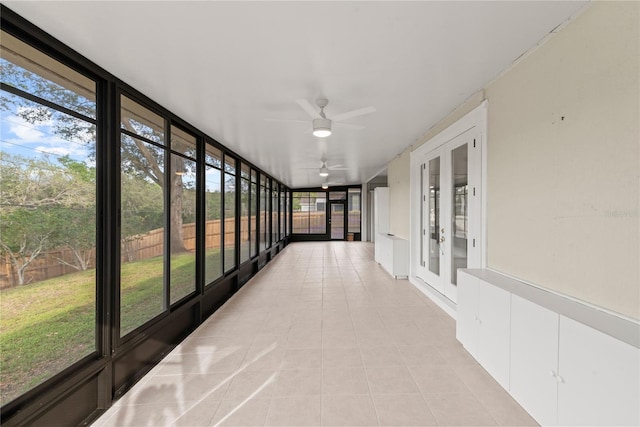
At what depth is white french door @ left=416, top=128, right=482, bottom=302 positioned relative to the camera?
339cm

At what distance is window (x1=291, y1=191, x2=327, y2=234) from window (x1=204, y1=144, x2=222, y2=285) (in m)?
9.47

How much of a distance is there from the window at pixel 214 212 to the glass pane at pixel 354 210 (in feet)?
33.5

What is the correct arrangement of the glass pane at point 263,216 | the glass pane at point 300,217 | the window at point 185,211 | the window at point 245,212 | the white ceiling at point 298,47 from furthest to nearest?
the glass pane at point 300,217 < the glass pane at point 263,216 < the window at point 245,212 < the window at point 185,211 < the white ceiling at point 298,47

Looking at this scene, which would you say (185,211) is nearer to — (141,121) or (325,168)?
(141,121)

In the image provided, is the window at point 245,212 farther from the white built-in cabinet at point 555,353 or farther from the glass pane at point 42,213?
the white built-in cabinet at point 555,353

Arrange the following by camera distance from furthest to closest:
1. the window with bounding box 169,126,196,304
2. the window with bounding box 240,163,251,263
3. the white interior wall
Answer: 1. the window with bounding box 240,163,251,263
2. the window with bounding box 169,126,196,304
3. the white interior wall

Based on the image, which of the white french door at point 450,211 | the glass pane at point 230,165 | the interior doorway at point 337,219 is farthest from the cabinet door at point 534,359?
the interior doorway at point 337,219

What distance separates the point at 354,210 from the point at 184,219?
441 inches

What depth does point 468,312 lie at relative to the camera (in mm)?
2891

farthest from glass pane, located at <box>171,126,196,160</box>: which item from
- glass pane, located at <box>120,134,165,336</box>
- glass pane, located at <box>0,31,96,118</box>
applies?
glass pane, located at <box>0,31,96,118</box>

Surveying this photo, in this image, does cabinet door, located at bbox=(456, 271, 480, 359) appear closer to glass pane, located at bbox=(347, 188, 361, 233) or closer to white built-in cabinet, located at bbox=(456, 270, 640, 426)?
white built-in cabinet, located at bbox=(456, 270, 640, 426)

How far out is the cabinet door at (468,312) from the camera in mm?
2773

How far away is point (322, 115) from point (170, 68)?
151 cm

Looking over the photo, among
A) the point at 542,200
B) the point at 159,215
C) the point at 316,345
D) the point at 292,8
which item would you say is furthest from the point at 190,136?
the point at 542,200
